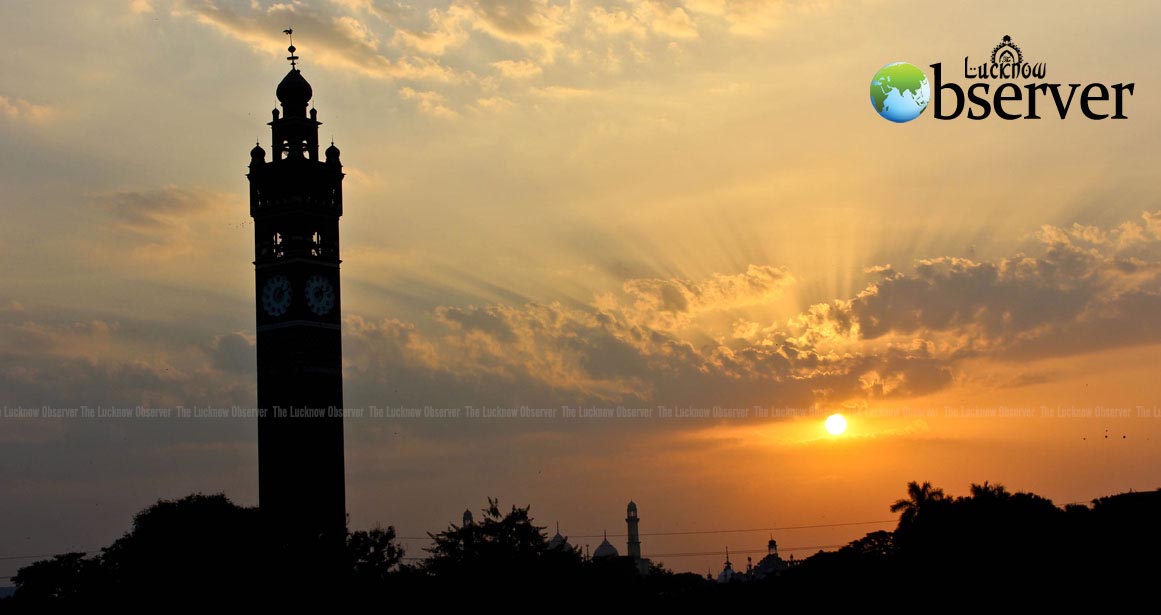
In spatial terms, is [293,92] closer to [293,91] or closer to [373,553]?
[293,91]

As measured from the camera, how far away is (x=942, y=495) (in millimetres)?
117375

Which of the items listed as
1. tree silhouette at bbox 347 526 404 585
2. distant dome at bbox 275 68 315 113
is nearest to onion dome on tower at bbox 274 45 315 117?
distant dome at bbox 275 68 315 113

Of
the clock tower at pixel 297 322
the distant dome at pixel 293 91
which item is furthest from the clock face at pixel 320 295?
the distant dome at pixel 293 91

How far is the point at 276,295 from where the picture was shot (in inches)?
4525

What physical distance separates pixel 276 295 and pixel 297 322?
2412mm

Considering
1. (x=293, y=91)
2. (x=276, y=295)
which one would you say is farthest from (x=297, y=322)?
(x=293, y=91)

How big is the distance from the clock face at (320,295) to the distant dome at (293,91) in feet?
38.1

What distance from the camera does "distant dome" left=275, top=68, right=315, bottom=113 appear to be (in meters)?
116

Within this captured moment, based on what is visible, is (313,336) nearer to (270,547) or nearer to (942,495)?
(270,547)

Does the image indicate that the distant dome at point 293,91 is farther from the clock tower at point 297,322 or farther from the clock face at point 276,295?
the clock face at point 276,295

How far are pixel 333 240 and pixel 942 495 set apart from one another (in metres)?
43.8

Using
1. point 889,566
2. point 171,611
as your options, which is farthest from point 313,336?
Result: point 889,566

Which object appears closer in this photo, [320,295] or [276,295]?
[276,295]

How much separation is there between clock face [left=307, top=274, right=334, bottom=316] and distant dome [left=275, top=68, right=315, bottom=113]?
11.6 meters
